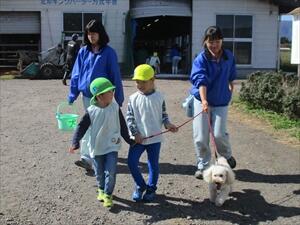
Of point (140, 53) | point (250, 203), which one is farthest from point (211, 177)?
point (140, 53)

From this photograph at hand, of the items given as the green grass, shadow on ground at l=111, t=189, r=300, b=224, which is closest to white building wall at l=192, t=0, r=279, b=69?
the green grass

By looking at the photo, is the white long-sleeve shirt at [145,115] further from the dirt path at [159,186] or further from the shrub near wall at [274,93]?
the shrub near wall at [274,93]

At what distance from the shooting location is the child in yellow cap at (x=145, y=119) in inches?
222

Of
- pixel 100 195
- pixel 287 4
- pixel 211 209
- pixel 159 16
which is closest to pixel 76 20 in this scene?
pixel 159 16

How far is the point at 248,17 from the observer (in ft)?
80.3

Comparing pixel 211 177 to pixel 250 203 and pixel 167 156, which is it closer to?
pixel 250 203

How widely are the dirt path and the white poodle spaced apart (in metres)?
0.12

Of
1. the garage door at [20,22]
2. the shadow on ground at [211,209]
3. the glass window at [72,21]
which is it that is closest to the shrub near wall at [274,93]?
the shadow on ground at [211,209]

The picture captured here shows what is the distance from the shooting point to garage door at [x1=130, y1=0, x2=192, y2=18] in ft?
77.4

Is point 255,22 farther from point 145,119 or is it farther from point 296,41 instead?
point 145,119

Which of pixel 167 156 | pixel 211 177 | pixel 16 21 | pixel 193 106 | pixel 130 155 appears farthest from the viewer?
pixel 16 21

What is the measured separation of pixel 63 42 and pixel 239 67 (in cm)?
808

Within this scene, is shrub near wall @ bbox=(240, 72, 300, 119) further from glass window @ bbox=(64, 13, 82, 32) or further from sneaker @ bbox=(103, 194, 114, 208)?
glass window @ bbox=(64, 13, 82, 32)

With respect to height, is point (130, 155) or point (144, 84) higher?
point (144, 84)
